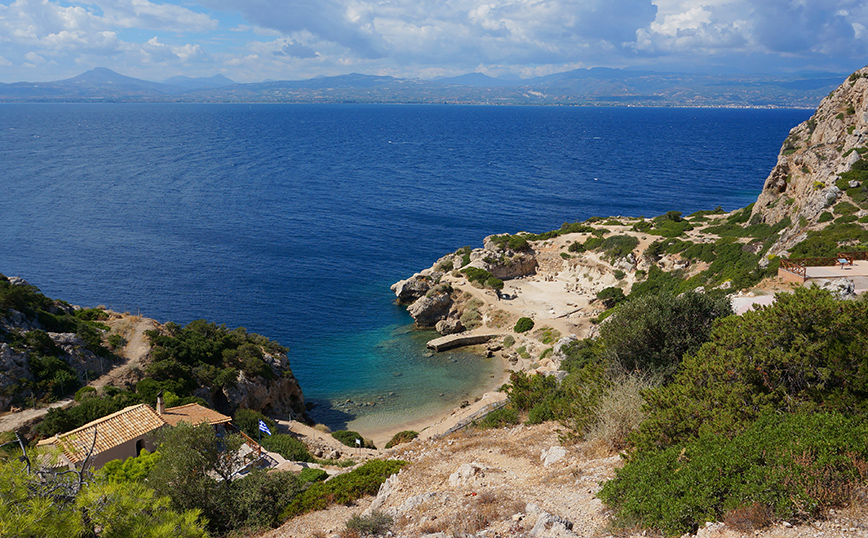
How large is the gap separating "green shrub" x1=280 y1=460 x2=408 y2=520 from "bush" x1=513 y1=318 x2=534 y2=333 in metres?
31.4

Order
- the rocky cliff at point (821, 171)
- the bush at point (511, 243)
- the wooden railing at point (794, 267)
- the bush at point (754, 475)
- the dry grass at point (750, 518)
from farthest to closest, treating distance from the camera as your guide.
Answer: the bush at point (511, 243), the rocky cliff at point (821, 171), the wooden railing at point (794, 267), the bush at point (754, 475), the dry grass at point (750, 518)

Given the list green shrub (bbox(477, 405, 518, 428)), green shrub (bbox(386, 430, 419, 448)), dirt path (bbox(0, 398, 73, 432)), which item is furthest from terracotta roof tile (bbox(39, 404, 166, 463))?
green shrub (bbox(477, 405, 518, 428))

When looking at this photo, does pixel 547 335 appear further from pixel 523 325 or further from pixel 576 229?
pixel 576 229

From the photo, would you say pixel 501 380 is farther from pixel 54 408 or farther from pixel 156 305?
pixel 156 305

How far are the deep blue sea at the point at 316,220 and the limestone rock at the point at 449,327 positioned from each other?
2195 millimetres

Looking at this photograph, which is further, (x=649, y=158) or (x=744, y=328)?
(x=649, y=158)

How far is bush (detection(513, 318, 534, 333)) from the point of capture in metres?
47.7

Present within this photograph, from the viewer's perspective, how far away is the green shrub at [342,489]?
617 inches

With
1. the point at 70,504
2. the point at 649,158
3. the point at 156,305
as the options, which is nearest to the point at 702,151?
the point at 649,158

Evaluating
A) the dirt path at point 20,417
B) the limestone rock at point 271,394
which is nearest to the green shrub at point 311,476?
the limestone rock at point 271,394

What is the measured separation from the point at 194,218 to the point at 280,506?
248 feet

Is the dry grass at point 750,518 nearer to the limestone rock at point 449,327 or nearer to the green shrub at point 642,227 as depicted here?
the limestone rock at point 449,327

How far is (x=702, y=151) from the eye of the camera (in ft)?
529

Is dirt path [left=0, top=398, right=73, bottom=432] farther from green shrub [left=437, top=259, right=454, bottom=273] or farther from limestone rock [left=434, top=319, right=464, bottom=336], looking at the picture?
green shrub [left=437, top=259, right=454, bottom=273]
